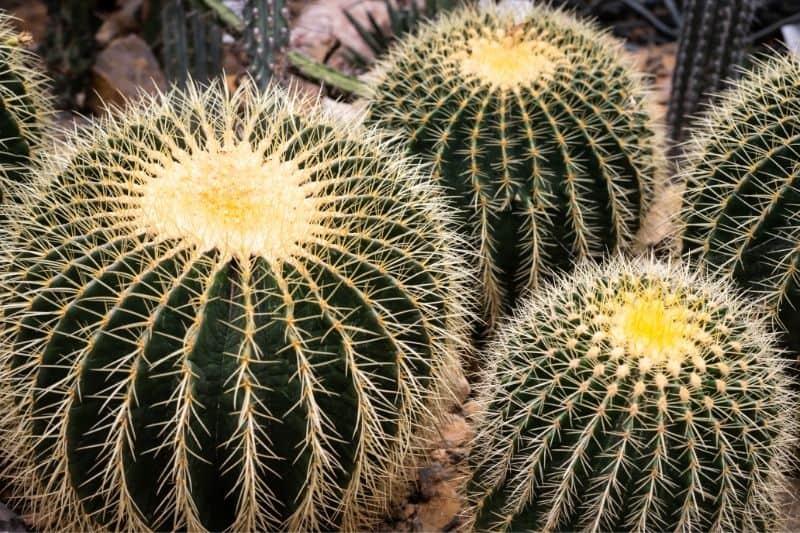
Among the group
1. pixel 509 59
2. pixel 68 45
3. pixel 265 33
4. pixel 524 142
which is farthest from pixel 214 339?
pixel 68 45

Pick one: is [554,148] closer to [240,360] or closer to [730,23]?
[240,360]

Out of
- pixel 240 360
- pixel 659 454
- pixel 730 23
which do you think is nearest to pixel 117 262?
pixel 240 360

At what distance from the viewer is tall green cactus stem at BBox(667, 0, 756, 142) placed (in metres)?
4.93

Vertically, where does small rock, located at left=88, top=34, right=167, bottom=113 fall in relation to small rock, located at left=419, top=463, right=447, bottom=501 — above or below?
below

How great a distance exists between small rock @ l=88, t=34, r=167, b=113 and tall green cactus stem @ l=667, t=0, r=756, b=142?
2885mm

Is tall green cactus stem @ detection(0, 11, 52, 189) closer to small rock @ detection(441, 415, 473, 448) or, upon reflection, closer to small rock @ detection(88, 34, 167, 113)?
small rock @ detection(441, 415, 473, 448)

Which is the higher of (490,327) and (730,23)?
(730,23)

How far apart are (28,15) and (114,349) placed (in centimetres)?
501

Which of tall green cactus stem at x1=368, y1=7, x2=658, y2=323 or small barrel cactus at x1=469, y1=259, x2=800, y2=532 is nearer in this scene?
small barrel cactus at x1=469, y1=259, x2=800, y2=532

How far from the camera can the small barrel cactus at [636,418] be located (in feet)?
8.10

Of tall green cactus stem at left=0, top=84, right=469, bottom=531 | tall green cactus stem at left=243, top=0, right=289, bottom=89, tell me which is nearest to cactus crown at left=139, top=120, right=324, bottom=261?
tall green cactus stem at left=0, top=84, right=469, bottom=531

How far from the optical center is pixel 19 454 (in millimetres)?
2750

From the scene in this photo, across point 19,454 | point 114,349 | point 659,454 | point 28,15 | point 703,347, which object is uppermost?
point 703,347

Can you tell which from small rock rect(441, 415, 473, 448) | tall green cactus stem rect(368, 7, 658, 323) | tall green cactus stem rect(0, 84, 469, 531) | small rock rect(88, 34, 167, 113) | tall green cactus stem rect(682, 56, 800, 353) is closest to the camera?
tall green cactus stem rect(0, 84, 469, 531)
